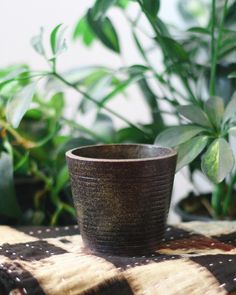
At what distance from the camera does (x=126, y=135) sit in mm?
790

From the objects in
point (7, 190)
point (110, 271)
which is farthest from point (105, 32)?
point (110, 271)

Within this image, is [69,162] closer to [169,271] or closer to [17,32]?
[169,271]

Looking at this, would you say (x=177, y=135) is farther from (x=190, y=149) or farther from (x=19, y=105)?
(x=19, y=105)

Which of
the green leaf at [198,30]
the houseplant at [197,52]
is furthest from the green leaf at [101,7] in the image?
the green leaf at [198,30]

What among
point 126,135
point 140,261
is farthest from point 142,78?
point 140,261

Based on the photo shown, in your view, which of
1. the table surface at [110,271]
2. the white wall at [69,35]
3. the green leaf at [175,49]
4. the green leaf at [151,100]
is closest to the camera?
the table surface at [110,271]

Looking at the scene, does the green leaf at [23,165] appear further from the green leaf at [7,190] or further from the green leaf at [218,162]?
the green leaf at [218,162]

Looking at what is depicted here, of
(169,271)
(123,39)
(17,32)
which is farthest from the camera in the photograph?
(123,39)

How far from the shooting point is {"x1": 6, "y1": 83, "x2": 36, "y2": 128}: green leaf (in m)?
0.60

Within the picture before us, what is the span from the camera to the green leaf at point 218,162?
552 millimetres

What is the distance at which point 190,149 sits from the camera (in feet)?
2.03

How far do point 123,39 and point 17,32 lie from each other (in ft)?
0.91

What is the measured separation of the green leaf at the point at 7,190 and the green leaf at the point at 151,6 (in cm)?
31

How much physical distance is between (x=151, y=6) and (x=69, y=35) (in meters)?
0.49
